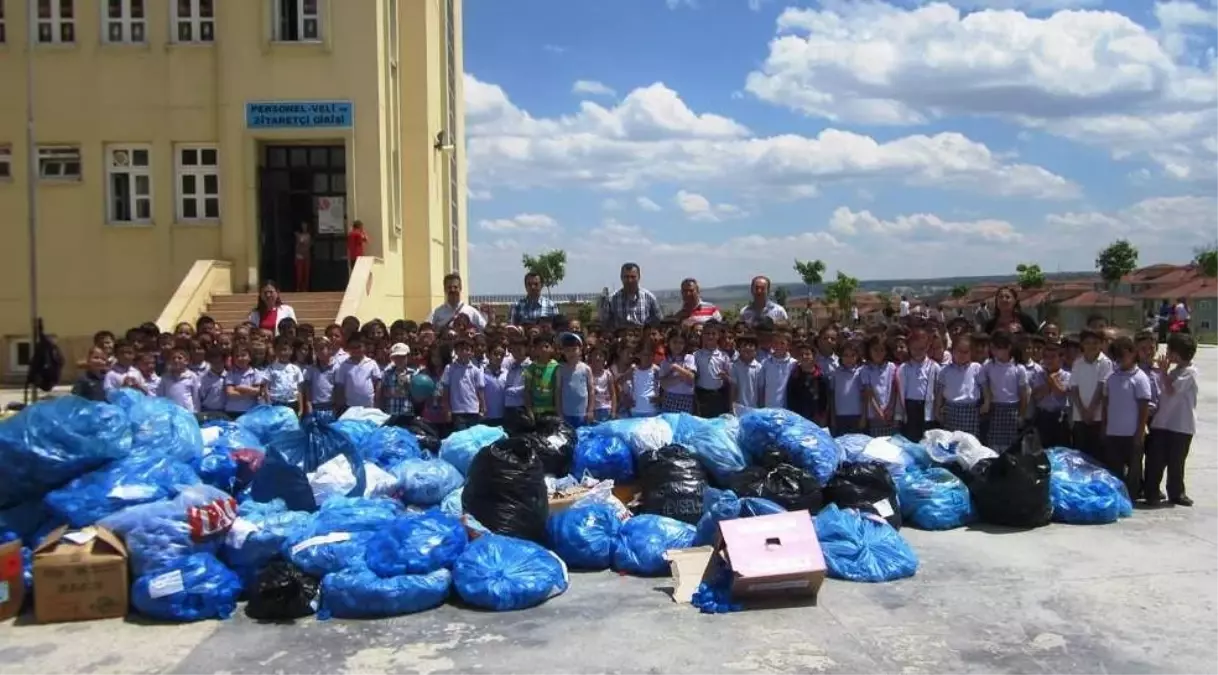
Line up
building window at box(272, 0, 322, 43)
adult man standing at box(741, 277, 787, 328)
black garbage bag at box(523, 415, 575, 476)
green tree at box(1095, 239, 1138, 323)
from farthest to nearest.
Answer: green tree at box(1095, 239, 1138, 323) → building window at box(272, 0, 322, 43) → adult man standing at box(741, 277, 787, 328) → black garbage bag at box(523, 415, 575, 476)

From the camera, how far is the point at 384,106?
59.5 feet

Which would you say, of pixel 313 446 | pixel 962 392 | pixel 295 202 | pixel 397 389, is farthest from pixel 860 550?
pixel 295 202

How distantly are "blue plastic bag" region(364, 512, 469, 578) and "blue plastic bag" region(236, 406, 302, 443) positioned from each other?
204 centimetres

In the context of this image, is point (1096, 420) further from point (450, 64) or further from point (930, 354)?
point (450, 64)

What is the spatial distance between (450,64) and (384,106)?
8.01 metres

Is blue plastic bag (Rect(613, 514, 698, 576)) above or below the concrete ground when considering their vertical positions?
above

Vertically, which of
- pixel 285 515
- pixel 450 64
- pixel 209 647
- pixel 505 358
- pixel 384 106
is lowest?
pixel 209 647

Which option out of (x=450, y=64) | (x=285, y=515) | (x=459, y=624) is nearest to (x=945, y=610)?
(x=459, y=624)

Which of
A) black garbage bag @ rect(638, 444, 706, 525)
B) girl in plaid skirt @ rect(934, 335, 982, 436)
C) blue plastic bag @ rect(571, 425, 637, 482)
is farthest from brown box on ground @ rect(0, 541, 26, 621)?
girl in plaid skirt @ rect(934, 335, 982, 436)

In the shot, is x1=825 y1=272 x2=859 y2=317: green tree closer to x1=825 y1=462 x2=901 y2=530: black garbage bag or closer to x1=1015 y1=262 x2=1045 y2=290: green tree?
x1=1015 y1=262 x2=1045 y2=290: green tree

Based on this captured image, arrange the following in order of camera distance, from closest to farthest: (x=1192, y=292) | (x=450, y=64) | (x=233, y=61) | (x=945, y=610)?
(x=945, y=610) → (x=233, y=61) → (x=450, y=64) → (x=1192, y=292)

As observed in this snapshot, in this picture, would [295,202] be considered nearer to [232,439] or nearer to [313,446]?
[232,439]

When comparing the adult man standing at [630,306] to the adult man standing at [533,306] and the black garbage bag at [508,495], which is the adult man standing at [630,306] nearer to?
the adult man standing at [533,306]

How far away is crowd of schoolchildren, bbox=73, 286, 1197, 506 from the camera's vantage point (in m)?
7.93
